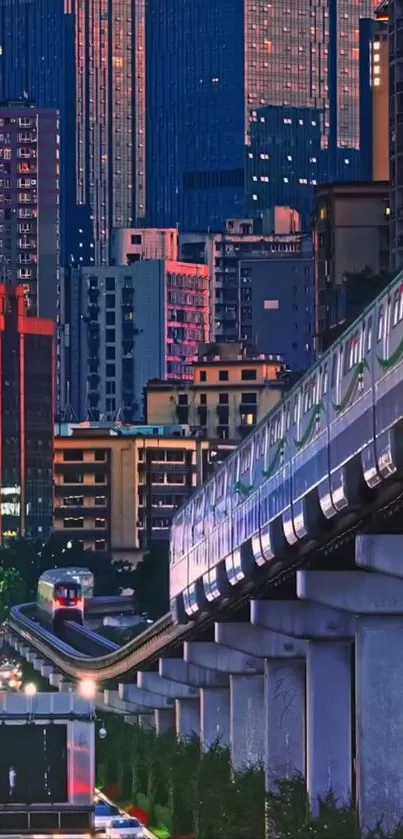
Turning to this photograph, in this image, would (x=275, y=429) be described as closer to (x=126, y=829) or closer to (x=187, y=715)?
(x=126, y=829)

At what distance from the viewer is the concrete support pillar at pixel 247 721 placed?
8175 centimetres

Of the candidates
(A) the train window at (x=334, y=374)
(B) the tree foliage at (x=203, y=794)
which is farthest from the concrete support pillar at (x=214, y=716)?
(A) the train window at (x=334, y=374)

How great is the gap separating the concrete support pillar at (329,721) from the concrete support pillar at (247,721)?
13.5 meters

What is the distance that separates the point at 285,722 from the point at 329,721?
→ 29.9 ft

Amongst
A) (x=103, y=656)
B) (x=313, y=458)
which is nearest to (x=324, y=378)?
(x=313, y=458)

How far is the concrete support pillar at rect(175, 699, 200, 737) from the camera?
105312mm

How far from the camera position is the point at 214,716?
95000 millimetres

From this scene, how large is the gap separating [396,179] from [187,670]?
8491cm

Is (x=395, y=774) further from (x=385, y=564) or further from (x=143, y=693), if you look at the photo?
(x=143, y=693)

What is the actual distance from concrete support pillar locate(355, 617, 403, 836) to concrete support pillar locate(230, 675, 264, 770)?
23099 millimetres

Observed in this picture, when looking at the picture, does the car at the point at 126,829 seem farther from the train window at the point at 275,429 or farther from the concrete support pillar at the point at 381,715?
the concrete support pillar at the point at 381,715

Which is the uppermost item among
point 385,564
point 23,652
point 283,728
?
point 385,564

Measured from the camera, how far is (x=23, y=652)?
636 ft

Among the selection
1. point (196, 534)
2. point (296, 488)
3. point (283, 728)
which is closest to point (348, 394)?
point (296, 488)
